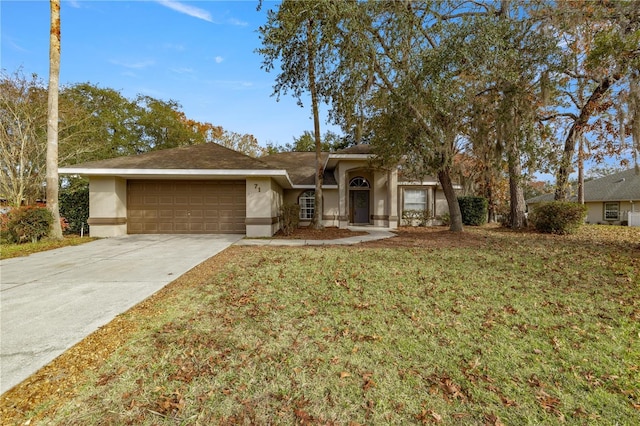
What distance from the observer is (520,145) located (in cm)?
1020

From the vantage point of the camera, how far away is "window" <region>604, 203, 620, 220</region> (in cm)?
2291

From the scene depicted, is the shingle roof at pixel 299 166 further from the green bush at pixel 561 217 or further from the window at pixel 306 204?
the green bush at pixel 561 217

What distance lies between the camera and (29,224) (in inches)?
387

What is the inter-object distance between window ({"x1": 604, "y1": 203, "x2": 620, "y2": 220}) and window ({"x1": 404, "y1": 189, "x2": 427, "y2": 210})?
18.0 metres

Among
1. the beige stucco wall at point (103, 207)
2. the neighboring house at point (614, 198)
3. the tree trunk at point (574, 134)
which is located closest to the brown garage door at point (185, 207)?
the beige stucco wall at point (103, 207)

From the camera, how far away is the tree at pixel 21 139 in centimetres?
1490

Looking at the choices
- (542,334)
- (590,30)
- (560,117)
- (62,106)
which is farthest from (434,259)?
(62,106)

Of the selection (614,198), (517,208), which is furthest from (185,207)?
(614,198)

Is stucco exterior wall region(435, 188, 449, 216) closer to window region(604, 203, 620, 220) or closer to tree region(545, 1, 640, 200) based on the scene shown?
tree region(545, 1, 640, 200)

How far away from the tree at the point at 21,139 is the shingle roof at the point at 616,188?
33.6 m

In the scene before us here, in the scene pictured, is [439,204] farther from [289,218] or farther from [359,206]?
[289,218]

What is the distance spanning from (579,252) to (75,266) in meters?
12.8

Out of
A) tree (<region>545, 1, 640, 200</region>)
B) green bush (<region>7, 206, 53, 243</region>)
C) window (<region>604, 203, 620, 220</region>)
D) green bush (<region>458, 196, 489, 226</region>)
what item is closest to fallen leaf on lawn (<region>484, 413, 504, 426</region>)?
tree (<region>545, 1, 640, 200</region>)

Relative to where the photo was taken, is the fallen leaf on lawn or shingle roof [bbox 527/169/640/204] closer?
the fallen leaf on lawn
